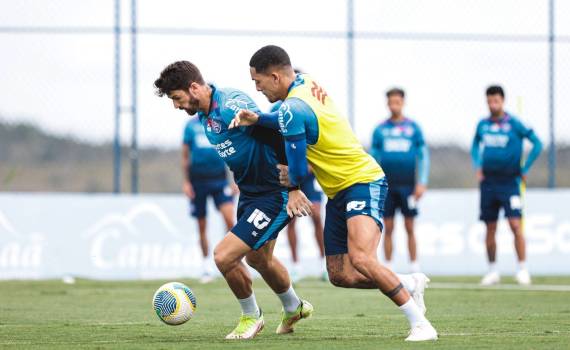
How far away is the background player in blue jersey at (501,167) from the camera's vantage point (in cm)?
1706

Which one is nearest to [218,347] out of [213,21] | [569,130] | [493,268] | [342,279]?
[342,279]

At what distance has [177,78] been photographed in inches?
372

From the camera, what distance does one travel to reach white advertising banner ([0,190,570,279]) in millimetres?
18156

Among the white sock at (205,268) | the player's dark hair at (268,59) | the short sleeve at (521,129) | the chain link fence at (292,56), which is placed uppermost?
the chain link fence at (292,56)

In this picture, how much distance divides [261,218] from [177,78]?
1.32m

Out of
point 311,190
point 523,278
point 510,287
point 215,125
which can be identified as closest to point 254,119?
point 215,125

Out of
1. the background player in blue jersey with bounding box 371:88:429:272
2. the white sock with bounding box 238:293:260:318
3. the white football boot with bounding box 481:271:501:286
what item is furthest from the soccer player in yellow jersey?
the background player in blue jersey with bounding box 371:88:429:272

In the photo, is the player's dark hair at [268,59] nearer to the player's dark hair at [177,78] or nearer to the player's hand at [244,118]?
the player's hand at [244,118]

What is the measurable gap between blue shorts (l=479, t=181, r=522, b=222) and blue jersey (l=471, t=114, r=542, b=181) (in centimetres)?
12

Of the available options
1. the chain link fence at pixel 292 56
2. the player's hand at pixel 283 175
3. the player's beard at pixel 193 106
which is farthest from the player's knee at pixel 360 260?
the chain link fence at pixel 292 56

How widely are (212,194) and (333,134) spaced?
8.82m

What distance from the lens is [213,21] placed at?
2086 cm

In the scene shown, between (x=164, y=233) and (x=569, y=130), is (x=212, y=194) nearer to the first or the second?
(x=164, y=233)

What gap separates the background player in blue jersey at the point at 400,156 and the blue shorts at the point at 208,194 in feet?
7.72
